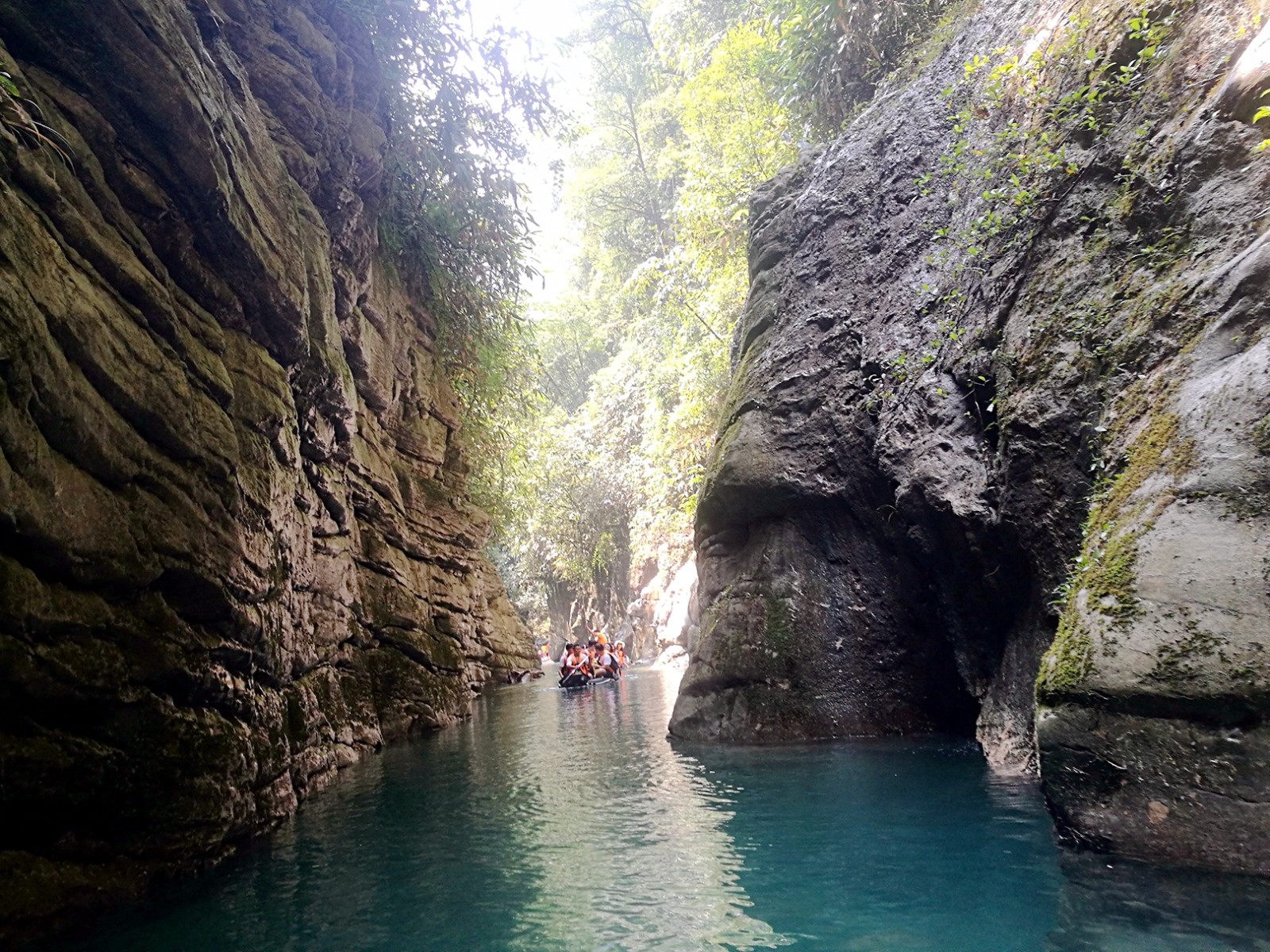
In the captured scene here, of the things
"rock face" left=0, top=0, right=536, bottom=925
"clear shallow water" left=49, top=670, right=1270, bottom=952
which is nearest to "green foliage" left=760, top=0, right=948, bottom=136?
"rock face" left=0, top=0, right=536, bottom=925

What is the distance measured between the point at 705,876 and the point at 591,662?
14.5 meters

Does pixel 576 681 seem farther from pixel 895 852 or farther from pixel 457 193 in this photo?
pixel 895 852

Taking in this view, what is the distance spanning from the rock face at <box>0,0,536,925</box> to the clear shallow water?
590 mm

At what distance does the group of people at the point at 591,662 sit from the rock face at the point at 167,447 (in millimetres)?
9006

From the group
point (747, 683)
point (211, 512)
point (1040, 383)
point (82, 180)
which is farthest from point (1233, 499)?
point (82, 180)

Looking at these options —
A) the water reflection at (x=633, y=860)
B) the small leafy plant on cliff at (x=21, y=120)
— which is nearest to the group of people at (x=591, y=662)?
the water reflection at (x=633, y=860)

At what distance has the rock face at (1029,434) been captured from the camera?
→ 3666 mm

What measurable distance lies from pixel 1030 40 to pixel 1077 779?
6.59 meters

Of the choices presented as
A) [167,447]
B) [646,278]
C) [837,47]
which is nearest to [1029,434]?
[167,447]

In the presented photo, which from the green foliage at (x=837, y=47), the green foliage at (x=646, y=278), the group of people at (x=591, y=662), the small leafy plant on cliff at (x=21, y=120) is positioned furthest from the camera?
the group of people at (x=591, y=662)

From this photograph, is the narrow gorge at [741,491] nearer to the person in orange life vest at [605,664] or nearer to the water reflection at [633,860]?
the water reflection at [633,860]

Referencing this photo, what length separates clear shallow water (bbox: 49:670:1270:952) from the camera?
332 cm

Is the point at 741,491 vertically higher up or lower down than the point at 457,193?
lower down

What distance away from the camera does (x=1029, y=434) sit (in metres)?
5.67
